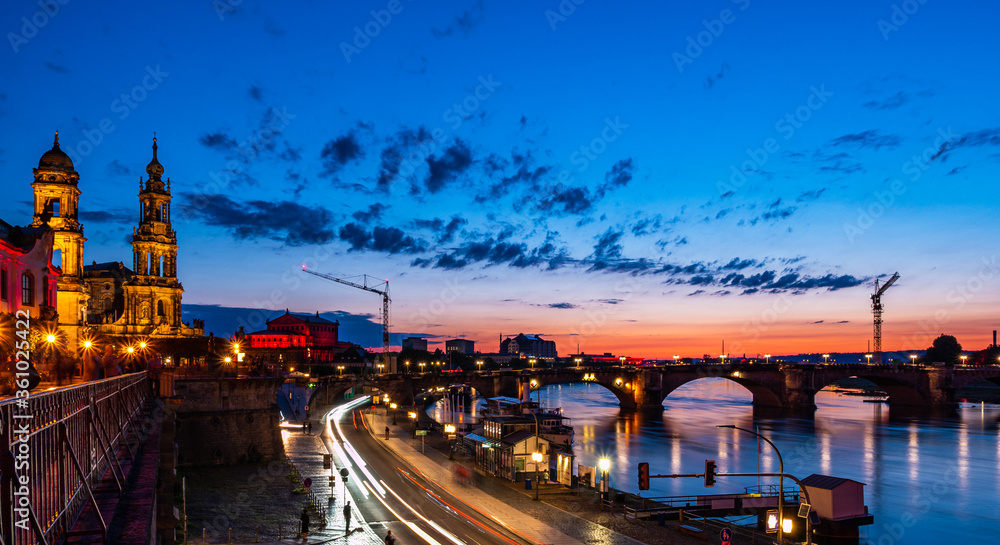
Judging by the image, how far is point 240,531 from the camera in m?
39.5

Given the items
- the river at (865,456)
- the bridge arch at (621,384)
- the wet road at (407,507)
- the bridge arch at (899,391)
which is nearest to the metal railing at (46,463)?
the wet road at (407,507)

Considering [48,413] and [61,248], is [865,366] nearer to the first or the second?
[61,248]

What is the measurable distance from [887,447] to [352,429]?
71.7 meters

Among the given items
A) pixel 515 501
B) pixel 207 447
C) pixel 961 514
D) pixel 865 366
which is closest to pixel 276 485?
pixel 207 447

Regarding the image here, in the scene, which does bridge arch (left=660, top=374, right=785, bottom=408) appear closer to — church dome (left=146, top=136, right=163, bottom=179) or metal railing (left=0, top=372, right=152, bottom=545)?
church dome (left=146, top=136, right=163, bottom=179)

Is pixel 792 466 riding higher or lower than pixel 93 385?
lower

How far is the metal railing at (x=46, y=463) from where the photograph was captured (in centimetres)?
618

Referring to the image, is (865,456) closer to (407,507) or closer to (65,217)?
(407,507)

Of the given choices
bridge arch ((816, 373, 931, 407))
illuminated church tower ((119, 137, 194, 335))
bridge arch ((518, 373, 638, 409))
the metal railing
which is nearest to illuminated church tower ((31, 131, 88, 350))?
illuminated church tower ((119, 137, 194, 335))

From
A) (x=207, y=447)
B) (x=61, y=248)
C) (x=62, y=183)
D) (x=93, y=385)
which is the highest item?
(x=62, y=183)

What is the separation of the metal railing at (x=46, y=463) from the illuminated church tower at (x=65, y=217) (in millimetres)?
62645

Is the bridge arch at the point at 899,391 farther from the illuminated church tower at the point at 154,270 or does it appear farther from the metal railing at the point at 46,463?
the metal railing at the point at 46,463

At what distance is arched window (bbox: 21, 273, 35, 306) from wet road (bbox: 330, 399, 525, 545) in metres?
26.5

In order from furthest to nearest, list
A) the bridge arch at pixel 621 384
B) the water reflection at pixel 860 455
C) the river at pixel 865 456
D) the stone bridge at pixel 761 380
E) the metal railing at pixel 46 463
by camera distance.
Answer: the bridge arch at pixel 621 384
the stone bridge at pixel 761 380
the water reflection at pixel 860 455
the river at pixel 865 456
the metal railing at pixel 46 463
